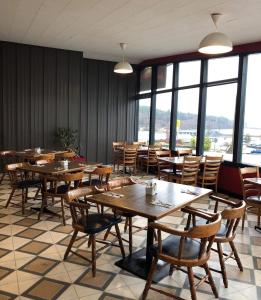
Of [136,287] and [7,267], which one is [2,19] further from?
[136,287]

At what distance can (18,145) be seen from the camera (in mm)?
7301

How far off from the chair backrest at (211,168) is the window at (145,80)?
3.62 metres

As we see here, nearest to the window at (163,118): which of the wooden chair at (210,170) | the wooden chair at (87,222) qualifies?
the wooden chair at (210,170)

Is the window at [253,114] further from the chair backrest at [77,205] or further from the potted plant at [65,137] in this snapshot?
the potted plant at [65,137]

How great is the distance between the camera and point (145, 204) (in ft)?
9.23

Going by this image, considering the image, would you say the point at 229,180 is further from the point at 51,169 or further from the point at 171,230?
the point at 171,230

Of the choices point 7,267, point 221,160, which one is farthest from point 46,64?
point 7,267

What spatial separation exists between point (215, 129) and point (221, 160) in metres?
1.04

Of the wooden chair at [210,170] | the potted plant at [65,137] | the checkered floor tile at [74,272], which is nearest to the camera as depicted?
the checkered floor tile at [74,272]

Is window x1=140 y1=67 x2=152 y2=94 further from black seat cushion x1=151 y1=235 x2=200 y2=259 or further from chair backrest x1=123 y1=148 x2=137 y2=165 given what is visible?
black seat cushion x1=151 y1=235 x2=200 y2=259

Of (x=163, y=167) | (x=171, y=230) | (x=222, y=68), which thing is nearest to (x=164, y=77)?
(x=222, y=68)

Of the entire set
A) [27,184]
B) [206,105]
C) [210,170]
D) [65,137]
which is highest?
[206,105]

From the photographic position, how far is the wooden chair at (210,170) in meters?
5.93

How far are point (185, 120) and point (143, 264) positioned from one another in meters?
5.16
